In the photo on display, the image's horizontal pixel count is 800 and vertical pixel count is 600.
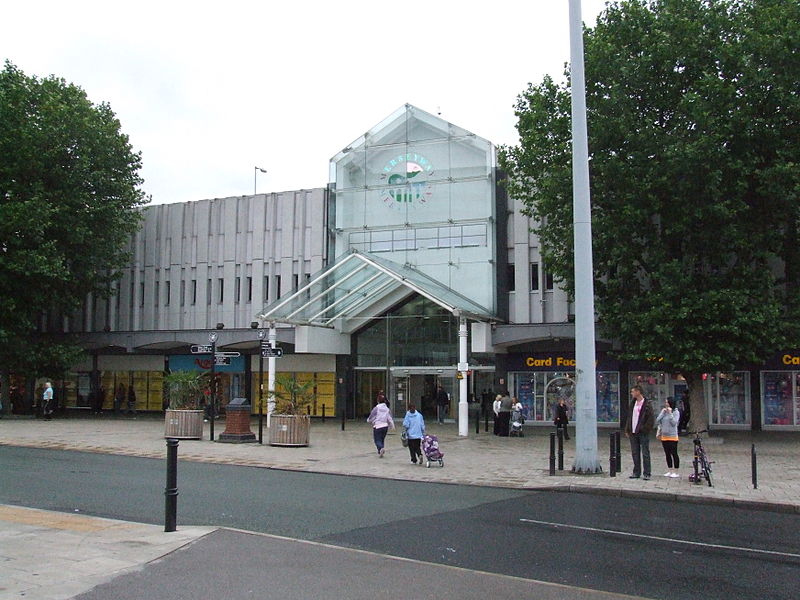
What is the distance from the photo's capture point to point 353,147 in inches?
1375

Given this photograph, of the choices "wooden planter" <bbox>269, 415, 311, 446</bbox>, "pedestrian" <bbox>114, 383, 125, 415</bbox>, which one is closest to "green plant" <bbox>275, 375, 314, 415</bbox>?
"wooden planter" <bbox>269, 415, 311, 446</bbox>

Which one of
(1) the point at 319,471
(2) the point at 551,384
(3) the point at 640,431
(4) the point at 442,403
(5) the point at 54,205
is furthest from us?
(5) the point at 54,205

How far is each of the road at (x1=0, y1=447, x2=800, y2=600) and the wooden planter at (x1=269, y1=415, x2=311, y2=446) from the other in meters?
5.69

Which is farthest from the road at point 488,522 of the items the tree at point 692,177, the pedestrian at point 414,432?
the tree at point 692,177

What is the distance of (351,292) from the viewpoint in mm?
31609

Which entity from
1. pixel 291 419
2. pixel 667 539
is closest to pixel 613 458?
pixel 667 539

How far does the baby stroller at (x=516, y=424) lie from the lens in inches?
1075

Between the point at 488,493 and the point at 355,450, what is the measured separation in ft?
27.2

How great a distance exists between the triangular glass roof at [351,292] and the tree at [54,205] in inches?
417

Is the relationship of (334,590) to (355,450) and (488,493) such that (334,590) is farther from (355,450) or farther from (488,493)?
(355,450)

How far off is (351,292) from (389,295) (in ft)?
8.40

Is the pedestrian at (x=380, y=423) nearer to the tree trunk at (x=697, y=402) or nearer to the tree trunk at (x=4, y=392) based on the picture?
the tree trunk at (x=697, y=402)

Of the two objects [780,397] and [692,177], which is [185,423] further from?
[780,397]

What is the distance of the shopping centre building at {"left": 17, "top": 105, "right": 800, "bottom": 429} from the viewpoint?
30.9 metres
